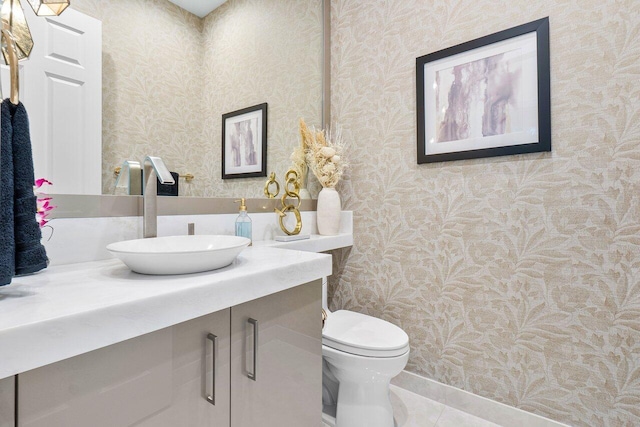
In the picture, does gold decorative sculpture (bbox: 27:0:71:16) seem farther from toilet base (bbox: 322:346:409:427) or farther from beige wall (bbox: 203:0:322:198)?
toilet base (bbox: 322:346:409:427)

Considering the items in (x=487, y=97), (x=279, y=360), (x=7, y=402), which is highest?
(x=487, y=97)

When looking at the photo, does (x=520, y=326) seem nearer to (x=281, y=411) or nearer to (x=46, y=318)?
(x=281, y=411)

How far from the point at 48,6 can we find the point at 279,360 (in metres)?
1.24

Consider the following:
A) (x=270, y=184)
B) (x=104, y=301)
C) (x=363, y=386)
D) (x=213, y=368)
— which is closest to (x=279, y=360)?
(x=213, y=368)

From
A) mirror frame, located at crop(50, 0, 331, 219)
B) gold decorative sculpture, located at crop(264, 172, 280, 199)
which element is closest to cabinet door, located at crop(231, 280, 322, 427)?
mirror frame, located at crop(50, 0, 331, 219)

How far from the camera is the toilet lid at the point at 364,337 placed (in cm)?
126

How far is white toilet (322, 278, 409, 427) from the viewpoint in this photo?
4.13 ft

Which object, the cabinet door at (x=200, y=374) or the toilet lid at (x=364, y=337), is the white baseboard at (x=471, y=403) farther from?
the cabinet door at (x=200, y=374)

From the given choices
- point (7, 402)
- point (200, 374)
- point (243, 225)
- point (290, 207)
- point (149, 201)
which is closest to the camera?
point (7, 402)

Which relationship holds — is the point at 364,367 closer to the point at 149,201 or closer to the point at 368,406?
the point at 368,406

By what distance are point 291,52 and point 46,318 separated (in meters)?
1.78

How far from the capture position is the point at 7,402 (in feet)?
1.56

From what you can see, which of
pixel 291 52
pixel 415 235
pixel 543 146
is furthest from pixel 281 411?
pixel 291 52

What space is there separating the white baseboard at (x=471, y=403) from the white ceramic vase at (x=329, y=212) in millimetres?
881
